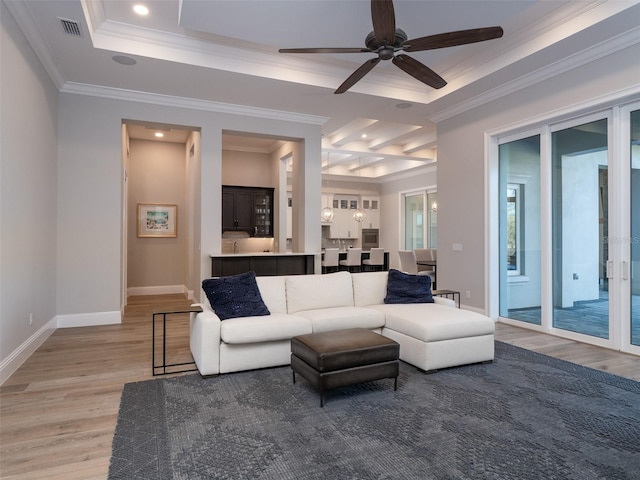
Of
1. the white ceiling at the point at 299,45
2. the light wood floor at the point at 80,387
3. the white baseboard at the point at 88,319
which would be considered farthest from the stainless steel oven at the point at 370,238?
the white baseboard at the point at 88,319

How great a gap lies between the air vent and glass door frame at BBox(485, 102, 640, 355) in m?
5.14

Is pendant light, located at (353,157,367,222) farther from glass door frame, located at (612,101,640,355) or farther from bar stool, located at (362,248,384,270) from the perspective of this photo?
glass door frame, located at (612,101,640,355)

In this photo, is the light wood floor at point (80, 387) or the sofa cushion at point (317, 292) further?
the sofa cushion at point (317, 292)

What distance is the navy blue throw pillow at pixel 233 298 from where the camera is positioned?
3.62m

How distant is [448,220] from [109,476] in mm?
5615

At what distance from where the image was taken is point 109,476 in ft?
6.51

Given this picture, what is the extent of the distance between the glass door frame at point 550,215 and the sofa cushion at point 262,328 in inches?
127

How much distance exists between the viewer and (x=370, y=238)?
13.0m

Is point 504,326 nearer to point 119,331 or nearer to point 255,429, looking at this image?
point 255,429

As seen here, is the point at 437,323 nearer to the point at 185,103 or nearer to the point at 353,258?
the point at 185,103

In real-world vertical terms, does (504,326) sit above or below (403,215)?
below

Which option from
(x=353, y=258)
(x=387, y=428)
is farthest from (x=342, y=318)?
(x=353, y=258)

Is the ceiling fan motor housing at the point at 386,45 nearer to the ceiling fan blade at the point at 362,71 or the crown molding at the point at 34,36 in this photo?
the ceiling fan blade at the point at 362,71

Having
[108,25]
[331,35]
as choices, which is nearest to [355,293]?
[331,35]
